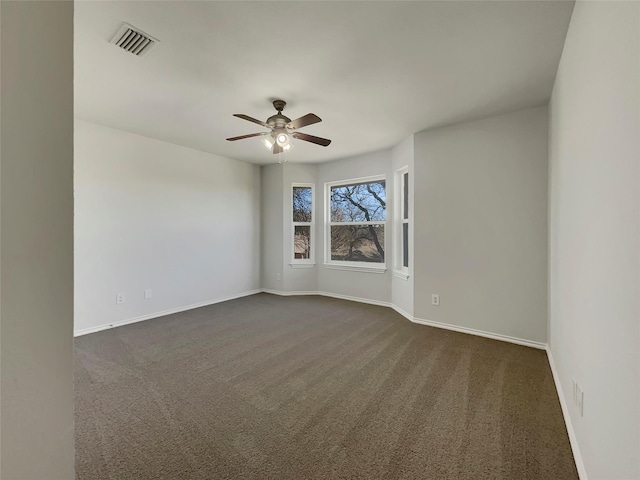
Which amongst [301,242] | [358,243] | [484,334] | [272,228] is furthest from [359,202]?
[484,334]

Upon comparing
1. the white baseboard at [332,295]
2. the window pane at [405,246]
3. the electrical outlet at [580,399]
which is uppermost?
the window pane at [405,246]

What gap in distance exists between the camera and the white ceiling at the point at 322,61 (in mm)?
1714

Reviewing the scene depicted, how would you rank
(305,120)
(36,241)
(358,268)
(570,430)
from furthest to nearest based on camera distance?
(358,268) < (305,120) < (570,430) < (36,241)

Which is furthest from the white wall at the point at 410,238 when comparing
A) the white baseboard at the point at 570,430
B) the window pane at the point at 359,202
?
the white baseboard at the point at 570,430

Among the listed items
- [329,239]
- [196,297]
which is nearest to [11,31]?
[196,297]

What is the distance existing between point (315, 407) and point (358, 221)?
3.51 metres

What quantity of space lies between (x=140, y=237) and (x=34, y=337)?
3741 mm

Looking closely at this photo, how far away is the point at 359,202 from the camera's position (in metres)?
5.05

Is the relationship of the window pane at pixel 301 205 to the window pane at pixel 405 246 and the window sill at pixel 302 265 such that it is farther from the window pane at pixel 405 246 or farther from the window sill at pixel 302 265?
the window pane at pixel 405 246

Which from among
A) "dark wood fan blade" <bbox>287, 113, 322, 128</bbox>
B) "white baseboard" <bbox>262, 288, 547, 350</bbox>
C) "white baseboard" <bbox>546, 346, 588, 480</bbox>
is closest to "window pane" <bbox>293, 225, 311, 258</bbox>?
"white baseboard" <bbox>262, 288, 547, 350</bbox>

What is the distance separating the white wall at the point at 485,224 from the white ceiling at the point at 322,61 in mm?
289

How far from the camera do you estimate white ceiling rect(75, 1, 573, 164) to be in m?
1.71

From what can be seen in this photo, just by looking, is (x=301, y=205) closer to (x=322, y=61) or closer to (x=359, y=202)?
(x=359, y=202)

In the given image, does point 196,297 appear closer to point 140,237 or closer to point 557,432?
point 140,237
